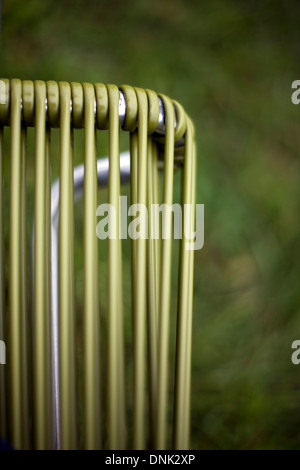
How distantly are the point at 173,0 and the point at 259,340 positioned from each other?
1089mm

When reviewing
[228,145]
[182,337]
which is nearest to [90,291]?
[182,337]

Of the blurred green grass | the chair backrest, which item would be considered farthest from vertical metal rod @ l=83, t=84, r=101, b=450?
the blurred green grass

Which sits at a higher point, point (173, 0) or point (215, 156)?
point (173, 0)

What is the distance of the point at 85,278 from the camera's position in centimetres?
53

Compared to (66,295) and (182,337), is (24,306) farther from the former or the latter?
(182,337)

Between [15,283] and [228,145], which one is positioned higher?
[228,145]

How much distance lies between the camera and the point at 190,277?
56 cm

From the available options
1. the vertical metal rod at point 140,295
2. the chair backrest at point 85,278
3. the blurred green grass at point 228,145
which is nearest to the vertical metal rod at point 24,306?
the chair backrest at point 85,278

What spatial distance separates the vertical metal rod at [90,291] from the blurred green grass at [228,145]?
98cm

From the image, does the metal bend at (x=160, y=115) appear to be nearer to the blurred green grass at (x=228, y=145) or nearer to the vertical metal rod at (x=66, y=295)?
the vertical metal rod at (x=66, y=295)

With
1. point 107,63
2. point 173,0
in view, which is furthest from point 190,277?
point 173,0

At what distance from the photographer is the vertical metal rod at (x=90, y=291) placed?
527 millimetres

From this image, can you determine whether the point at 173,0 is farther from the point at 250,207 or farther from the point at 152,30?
the point at 250,207

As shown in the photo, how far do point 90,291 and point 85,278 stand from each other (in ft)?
0.05
